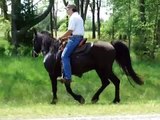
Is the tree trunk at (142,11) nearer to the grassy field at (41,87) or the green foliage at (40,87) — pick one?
the grassy field at (41,87)

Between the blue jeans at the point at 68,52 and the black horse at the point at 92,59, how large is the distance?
22 centimetres

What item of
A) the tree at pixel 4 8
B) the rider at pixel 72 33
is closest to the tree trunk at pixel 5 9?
the tree at pixel 4 8

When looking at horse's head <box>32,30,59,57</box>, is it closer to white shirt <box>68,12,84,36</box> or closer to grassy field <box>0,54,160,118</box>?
white shirt <box>68,12,84,36</box>

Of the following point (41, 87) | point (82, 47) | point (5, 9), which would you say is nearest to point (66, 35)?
point (82, 47)

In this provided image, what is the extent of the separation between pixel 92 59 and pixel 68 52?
0.83m

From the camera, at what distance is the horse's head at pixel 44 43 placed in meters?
14.1

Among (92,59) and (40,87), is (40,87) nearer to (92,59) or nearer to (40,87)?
(40,87)

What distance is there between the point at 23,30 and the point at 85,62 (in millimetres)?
19803

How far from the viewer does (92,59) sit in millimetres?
13984

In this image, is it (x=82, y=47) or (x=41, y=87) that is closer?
(x=82, y=47)

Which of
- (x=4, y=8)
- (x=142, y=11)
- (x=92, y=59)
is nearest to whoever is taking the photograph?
(x=92, y=59)

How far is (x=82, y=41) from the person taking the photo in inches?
538

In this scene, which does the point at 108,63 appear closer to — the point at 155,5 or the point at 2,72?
the point at 2,72

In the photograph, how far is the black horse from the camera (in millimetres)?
13852
